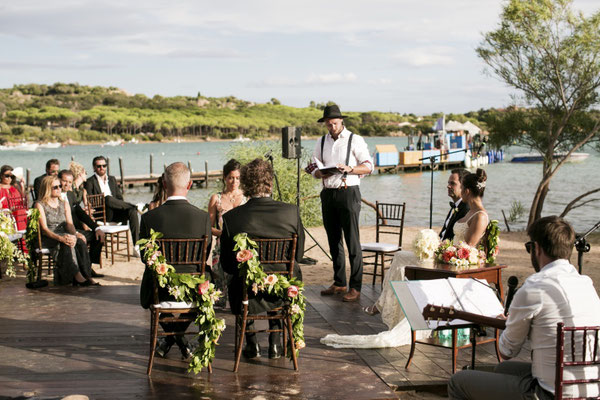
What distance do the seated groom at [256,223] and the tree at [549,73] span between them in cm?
977

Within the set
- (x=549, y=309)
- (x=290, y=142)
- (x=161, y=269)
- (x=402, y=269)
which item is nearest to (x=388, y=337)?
(x=402, y=269)

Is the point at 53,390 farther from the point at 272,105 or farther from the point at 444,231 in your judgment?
the point at 272,105

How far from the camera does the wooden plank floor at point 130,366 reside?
407 cm

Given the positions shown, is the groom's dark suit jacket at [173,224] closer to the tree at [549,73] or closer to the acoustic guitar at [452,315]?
the acoustic guitar at [452,315]

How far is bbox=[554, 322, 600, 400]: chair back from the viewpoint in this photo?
106 inches

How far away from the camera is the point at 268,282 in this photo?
4391 mm

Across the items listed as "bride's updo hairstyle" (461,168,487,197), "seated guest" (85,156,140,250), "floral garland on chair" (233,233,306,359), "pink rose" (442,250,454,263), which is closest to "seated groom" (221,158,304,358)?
"floral garland on chair" (233,233,306,359)

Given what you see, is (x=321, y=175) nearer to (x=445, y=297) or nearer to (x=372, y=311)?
(x=372, y=311)

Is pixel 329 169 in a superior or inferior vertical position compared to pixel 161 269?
superior

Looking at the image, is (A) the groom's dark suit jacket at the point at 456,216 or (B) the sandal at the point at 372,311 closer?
(A) the groom's dark suit jacket at the point at 456,216

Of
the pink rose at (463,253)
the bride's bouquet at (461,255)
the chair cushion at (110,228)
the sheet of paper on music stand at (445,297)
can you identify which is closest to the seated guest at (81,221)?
the chair cushion at (110,228)

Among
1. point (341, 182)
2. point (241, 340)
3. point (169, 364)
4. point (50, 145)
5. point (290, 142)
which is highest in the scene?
point (50, 145)

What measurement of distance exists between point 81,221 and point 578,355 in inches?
270

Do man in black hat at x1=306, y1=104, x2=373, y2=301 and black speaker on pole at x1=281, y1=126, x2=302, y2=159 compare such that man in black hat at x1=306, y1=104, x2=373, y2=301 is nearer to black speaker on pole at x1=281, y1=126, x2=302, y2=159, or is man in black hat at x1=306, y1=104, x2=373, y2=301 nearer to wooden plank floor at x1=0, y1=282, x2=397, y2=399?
wooden plank floor at x1=0, y1=282, x2=397, y2=399
